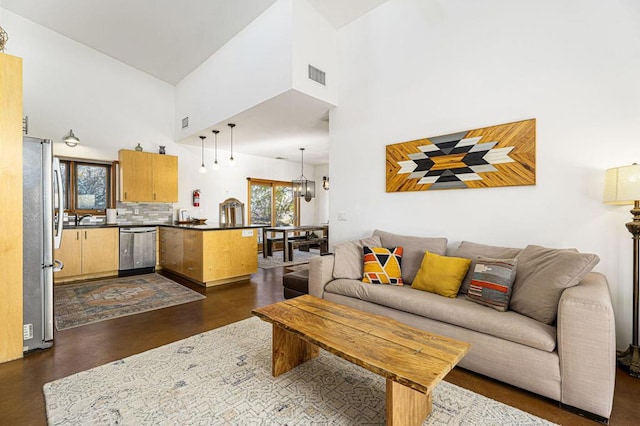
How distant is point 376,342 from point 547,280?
1355 millimetres

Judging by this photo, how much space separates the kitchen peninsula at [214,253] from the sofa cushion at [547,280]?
3757 millimetres

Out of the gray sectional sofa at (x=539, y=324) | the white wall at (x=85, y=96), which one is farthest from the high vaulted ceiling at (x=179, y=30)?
the gray sectional sofa at (x=539, y=324)

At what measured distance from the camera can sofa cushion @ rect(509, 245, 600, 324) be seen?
6.22 ft

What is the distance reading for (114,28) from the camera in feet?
15.5

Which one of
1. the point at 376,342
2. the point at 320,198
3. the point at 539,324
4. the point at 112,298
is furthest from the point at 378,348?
the point at 320,198

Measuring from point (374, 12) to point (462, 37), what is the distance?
4.49 feet

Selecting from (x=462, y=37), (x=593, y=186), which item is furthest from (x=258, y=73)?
(x=593, y=186)

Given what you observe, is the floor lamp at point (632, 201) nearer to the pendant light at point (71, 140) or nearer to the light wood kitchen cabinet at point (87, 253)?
the light wood kitchen cabinet at point (87, 253)

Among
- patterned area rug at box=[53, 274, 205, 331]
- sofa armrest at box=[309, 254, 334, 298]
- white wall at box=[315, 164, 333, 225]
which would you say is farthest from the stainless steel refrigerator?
white wall at box=[315, 164, 333, 225]

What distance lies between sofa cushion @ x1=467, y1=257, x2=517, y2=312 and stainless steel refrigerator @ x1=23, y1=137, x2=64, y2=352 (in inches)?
142

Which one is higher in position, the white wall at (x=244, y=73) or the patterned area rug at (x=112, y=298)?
the white wall at (x=244, y=73)

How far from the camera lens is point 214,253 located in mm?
4383

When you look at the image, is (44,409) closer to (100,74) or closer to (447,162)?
(447,162)

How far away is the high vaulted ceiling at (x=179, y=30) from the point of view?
13.1 ft
